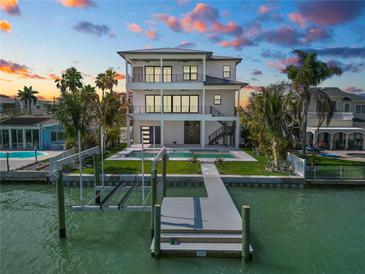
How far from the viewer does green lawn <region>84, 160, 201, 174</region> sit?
1583cm

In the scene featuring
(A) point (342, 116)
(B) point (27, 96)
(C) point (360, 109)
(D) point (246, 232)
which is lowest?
(D) point (246, 232)

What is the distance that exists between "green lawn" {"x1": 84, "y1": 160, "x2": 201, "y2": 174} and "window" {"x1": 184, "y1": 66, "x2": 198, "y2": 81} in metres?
12.6

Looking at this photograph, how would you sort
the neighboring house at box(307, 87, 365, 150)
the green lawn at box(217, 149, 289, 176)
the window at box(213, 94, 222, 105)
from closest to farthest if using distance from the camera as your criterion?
1. the green lawn at box(217, 149, 289, 176)
2. the neighboring house at box(307, 87, 365, 150)
3. the window at box(213, 94, 222, 105)

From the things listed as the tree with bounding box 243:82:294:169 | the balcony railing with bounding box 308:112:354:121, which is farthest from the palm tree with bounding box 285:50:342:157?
the balcony railing with bounding box 308:112:354:121

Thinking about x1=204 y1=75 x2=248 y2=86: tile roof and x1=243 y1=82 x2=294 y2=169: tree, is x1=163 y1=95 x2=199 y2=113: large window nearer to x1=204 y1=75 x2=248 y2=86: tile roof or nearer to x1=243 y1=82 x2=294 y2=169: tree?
x1=204 y1=75 x2=248 y2=86: tile roof

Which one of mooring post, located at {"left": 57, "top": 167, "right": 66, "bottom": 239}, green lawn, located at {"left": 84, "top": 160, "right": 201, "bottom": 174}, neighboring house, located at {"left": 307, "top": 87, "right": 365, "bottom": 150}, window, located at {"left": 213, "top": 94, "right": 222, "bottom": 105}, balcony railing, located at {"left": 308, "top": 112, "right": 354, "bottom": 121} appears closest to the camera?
mooring post, located at {"left": 57, "top": 167, "right": 66, "bottom": 239}

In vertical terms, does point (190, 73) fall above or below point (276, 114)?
above

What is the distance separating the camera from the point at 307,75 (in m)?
16.6

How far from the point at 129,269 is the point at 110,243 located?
67.3 inches

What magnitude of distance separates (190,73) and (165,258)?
23009mm

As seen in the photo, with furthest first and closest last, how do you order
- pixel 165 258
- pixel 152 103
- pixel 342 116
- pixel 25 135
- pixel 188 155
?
1. pixel 152 103
2. pixel 342 116
3. pixel 25 135
4. pixel 188 155
5. pixel 165 258

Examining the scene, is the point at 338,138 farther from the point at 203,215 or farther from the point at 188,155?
the point at 203,215

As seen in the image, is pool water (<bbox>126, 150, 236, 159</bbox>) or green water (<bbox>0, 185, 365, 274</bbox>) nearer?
green water (<bbox>0, 185, 365, 274</bbox>)

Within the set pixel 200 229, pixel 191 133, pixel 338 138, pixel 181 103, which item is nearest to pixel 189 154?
pixel 191 133
